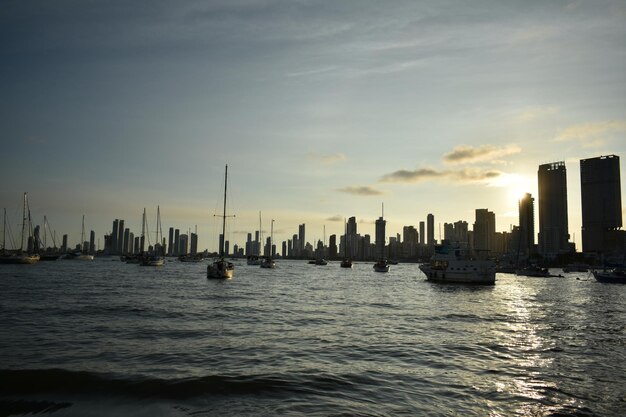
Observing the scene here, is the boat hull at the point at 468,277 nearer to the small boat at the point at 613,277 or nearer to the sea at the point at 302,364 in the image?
the small boat at the point at 613,277

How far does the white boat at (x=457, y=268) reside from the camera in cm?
7838

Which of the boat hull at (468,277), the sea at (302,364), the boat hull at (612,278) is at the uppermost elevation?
the sea at (302,364)

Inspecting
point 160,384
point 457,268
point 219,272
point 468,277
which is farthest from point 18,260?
point 160,384

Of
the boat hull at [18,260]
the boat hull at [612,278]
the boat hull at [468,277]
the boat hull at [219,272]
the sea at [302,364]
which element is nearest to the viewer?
the sea at [302,364]

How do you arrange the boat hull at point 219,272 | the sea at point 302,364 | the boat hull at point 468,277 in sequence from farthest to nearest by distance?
1. the boat hull at point 468,277
2. the boat hull at point 219,272
3. the sea at point 302,364

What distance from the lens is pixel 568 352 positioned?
21.6 metres

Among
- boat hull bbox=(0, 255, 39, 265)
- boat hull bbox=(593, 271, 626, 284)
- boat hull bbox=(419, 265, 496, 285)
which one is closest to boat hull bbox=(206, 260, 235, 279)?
boat hull bbox=(419, 265, 496, 285)

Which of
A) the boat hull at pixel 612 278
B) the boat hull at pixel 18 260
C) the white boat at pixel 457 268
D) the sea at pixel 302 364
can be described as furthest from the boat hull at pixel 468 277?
the boat hull at pixel 18 260

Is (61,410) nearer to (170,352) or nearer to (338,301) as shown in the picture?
(170,352)

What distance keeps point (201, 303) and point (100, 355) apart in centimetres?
2188

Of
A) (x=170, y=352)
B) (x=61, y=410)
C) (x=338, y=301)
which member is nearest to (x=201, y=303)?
(x=338, y=301)

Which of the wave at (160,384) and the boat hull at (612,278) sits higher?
the wave at (160,384)

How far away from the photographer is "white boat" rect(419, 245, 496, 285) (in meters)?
78.4

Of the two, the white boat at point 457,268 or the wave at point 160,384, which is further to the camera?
the white boat at point 457,268
